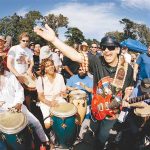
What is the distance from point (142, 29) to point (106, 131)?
86.2 metres

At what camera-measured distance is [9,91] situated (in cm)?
572

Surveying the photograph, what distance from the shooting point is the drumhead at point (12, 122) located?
196 inches

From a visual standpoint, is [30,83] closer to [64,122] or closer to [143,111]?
[64,122]

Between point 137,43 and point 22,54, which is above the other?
point 22,54

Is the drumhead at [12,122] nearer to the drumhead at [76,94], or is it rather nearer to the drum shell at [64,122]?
the drum shell at [64,122]

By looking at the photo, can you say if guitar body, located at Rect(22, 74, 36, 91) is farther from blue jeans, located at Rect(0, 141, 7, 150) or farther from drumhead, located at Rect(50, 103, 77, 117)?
blue jeans, located at Rect(0, 141, 7, 150)

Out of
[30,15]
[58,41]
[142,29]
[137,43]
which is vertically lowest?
[142,29]

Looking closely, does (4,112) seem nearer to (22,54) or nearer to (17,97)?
(17,97)

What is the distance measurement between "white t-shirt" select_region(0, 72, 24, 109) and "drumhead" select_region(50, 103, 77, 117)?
22.5 inches

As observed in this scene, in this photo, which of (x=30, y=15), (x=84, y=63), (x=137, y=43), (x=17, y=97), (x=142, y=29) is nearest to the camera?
(x=84, y=63)

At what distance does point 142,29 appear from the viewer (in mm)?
89312

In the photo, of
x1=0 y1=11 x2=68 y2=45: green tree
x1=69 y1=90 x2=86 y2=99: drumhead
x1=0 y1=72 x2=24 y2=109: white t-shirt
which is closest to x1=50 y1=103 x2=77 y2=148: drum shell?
x1=69 y1=90 x2=86 y2=99: drumhead

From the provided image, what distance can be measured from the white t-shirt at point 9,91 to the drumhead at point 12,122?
0.38 metres

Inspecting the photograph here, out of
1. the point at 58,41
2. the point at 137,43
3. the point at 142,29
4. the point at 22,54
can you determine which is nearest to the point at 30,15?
the point at 142,29
